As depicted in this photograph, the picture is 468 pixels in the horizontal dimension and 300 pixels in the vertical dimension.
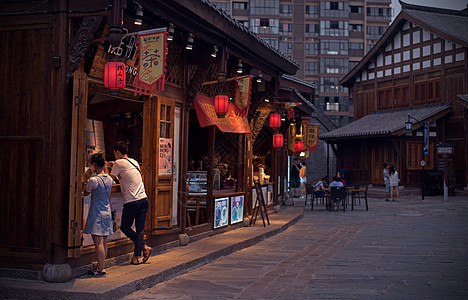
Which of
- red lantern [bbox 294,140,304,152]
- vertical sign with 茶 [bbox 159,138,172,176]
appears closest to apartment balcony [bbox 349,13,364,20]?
red lantern [bbox 294,140,304,152]

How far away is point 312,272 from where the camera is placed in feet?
27.7

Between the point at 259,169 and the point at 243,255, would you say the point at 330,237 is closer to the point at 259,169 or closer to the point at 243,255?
the point at 243,255

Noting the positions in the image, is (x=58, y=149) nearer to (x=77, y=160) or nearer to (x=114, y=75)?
(x=77, y=160)

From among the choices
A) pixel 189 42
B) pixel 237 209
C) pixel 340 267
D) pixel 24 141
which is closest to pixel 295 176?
pixel 237 209

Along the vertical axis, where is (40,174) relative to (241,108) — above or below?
below

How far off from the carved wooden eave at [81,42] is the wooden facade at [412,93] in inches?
1008

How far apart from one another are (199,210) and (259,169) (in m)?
5.73

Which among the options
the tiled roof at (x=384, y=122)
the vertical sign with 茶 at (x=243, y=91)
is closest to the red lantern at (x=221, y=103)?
the vertical sign with 茶 at (x=243, y=91)

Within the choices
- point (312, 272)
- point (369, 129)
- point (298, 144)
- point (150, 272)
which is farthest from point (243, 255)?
point (369, 129)

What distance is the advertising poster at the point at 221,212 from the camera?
12305 millimetres

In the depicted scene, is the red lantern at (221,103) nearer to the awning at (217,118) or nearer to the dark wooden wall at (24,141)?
the awning at (217,118)

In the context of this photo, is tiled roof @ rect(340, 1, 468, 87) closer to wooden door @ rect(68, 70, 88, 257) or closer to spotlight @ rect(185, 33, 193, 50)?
spotlight @ rect(185, 33, 193, 50)

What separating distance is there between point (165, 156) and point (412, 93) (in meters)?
28.3

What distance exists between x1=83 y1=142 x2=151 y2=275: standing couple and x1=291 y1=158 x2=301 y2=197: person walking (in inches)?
656
